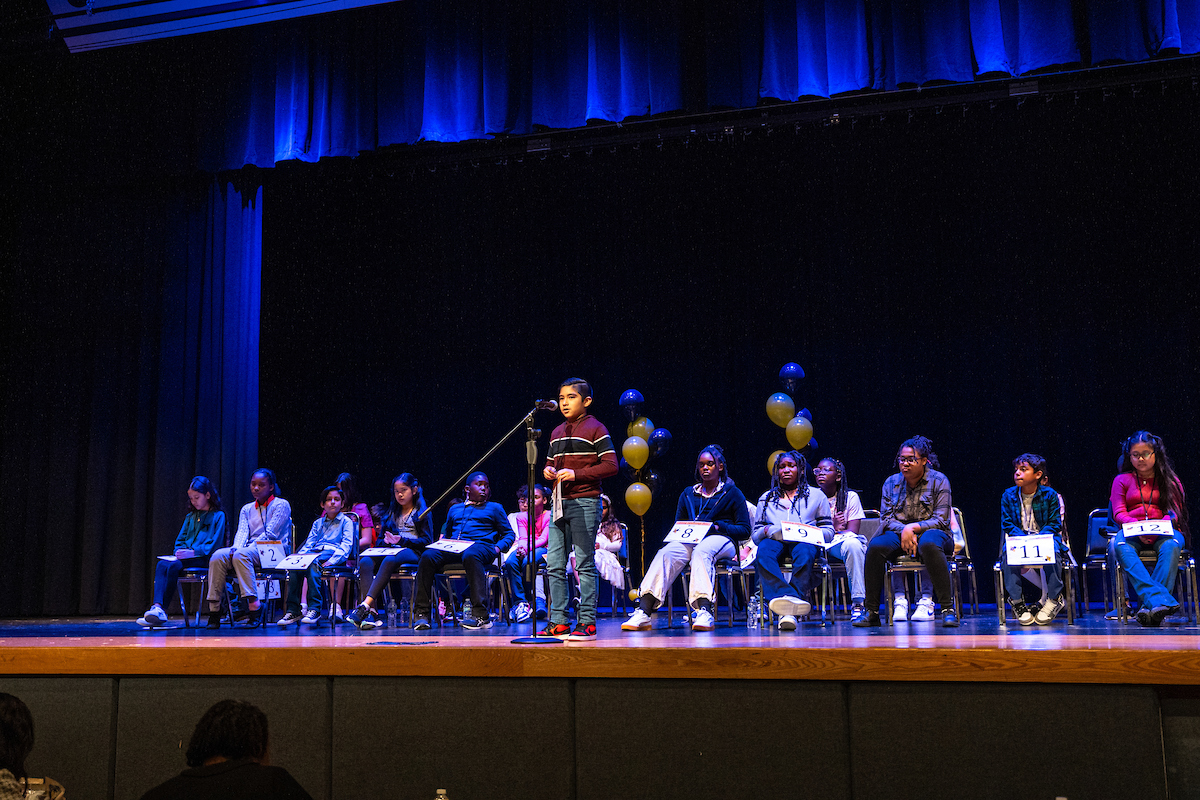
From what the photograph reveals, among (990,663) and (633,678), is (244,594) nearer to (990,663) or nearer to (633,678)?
(633,678)

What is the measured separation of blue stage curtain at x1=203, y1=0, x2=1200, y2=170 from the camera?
19.4 feet

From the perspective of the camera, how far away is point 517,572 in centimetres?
652

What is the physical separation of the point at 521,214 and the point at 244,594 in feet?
11.9

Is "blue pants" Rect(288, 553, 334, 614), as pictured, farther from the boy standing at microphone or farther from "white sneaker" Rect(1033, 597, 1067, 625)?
"white sneaker" Rect(1033, 597, 1067, 625)

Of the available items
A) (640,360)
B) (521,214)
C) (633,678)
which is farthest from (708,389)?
(633,678)

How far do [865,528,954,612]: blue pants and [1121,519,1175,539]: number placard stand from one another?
2.73 feet

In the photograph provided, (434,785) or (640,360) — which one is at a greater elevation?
(640,360)

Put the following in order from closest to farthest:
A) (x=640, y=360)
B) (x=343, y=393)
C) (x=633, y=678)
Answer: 1. (x=633, y=678)
2. (x=640, y=360)
3. (x=343, y=393)

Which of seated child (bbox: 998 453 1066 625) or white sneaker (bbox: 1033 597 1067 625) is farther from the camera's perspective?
seated child (bbox: 998 453 1066 625)

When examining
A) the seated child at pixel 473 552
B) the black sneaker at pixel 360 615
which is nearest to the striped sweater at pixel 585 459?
the seated child at pixel 473 552

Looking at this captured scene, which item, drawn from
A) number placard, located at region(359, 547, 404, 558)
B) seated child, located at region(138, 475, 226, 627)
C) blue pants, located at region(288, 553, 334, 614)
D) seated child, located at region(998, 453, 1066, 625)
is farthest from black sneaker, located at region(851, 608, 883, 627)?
seated child, located at region(138, 475, 226, 627)

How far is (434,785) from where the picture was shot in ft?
9.70

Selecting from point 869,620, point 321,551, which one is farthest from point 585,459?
point 321,551

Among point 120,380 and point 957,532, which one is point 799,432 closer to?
point 957,532
